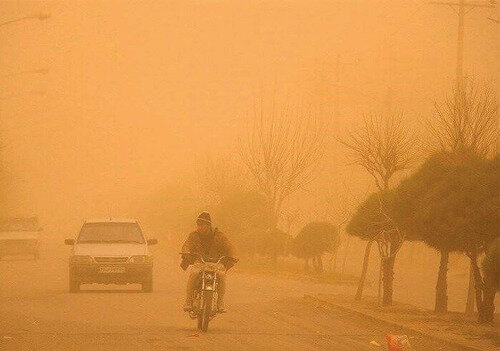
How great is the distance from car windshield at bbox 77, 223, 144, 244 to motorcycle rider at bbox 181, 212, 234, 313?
1114 cm

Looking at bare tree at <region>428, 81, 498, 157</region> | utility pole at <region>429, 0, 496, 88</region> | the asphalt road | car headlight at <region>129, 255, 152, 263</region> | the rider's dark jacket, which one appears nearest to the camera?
the asphalt road

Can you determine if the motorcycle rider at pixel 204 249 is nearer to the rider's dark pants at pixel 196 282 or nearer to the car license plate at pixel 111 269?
the rider's dark pants at pixel 196 282

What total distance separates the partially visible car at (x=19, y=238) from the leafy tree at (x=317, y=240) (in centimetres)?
1666

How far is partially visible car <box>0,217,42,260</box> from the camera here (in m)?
55.6

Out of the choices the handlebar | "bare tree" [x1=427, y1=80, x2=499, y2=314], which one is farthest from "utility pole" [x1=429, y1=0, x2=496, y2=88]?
the handlebar

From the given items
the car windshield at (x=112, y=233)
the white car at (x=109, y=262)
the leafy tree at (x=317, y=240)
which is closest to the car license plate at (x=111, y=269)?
the white car at (x=109, y=262)

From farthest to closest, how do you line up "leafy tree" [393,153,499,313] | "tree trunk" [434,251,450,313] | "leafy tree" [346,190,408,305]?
"leafy tree" [346,190,408,305], "tree trunk" [434,251,450,313], "leafy tree" [393,153,499,313]

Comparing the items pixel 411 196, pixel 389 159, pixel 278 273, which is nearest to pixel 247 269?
pixel 278 273

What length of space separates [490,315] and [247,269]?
27.0 metres

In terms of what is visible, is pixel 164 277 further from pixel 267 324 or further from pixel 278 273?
pixel 267 324

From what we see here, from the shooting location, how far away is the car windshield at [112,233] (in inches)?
1218

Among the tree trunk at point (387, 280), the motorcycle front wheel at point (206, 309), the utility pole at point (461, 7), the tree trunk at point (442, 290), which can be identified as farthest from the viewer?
the utility pole at point (461, 7)

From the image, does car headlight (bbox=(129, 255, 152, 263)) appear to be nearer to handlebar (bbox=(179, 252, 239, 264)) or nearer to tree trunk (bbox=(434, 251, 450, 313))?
tree trunk (bbox=(434, 251, 450, 313))

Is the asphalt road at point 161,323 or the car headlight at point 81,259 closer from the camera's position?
the asphalt road at point 161,323
